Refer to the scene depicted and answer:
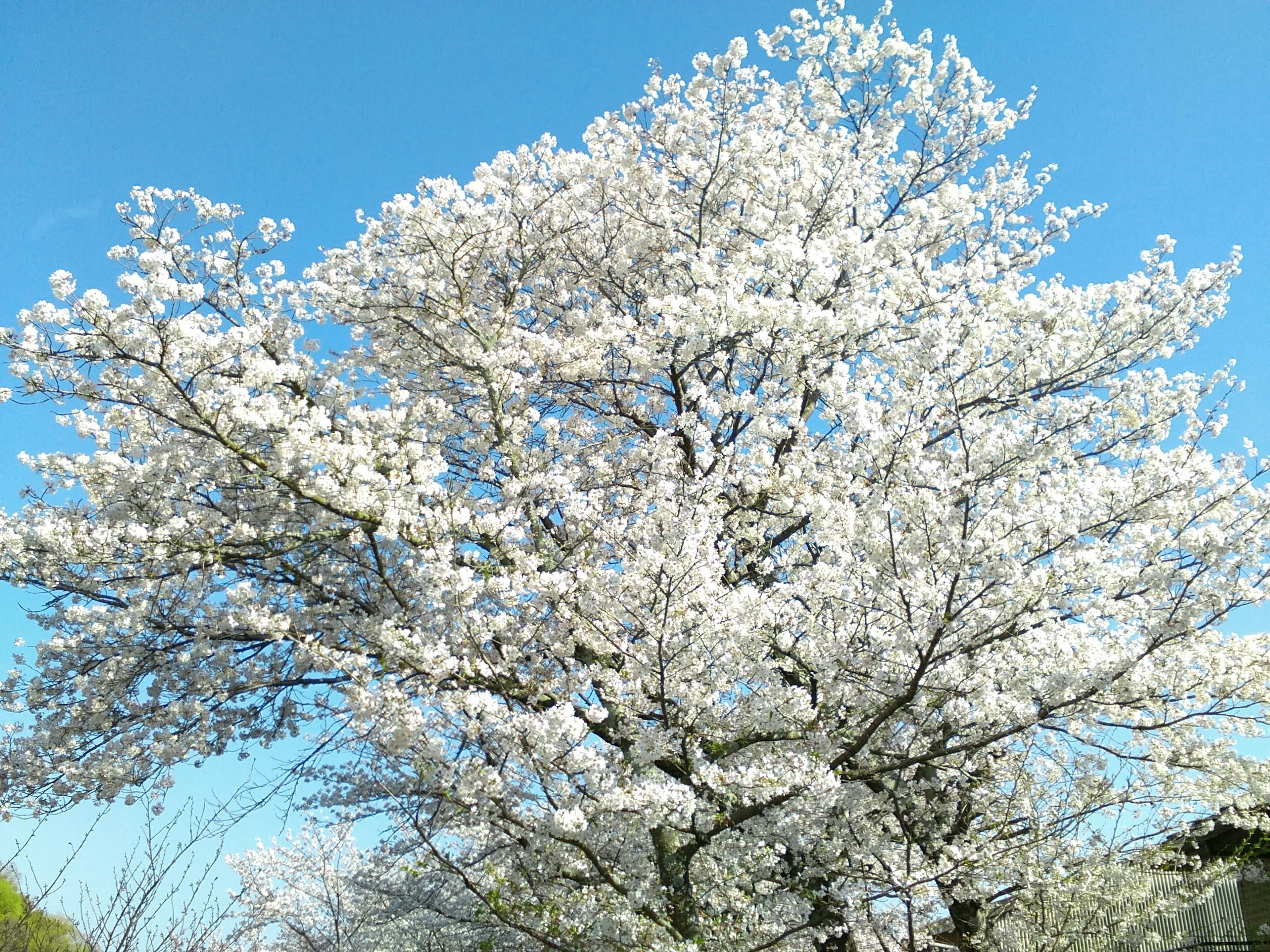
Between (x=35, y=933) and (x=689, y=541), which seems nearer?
(x=689, y=541)

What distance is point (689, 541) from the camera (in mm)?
6066

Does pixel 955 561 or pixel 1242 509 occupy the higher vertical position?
pixel 1242 509

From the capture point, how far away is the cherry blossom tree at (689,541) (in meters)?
6.16

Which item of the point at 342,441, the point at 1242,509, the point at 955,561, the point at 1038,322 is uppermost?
the point at 1038,322

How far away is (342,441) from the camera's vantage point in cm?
778

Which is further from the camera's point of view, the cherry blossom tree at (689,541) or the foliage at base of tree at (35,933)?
the foliage at base of tree at (35,933)

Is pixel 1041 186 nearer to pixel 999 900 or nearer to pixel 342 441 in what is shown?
pixel 999 900

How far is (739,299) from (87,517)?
6.17 metres

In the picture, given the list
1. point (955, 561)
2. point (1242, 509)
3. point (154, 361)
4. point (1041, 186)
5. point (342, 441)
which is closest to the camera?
point (955, 561)

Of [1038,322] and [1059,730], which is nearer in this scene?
[1059,730]

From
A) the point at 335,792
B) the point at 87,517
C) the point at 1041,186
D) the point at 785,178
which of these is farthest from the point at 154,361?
the point at 1041,186

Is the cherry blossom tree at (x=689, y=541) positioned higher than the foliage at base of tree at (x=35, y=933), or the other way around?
the cherry blossom tree at (x=689, y=541)

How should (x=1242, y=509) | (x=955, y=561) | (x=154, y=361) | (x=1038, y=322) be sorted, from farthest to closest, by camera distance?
(x=1038, y=322), (x=1242, y=509), (x=154, y=361), (x=955, y=561)

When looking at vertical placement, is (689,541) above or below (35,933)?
above
